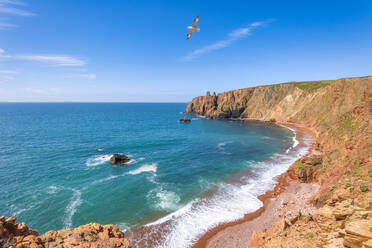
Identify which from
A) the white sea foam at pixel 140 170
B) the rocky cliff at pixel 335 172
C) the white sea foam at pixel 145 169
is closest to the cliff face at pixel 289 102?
the rocky cliff at pixel 335 172

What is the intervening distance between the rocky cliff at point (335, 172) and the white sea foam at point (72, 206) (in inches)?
940

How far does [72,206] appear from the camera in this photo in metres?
27.5

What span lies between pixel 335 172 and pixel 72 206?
41.8 metres

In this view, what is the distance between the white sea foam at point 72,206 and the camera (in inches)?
959

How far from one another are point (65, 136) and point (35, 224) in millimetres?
52972

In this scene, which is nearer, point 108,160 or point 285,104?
point 108,160

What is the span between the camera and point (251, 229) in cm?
2297

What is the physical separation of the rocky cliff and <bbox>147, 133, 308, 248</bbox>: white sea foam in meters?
7.67

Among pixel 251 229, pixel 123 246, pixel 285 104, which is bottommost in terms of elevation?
pixel 251 229

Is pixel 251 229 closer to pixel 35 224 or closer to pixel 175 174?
pixel 175 174

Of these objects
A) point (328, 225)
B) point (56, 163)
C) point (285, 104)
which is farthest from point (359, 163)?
point (285, 104)

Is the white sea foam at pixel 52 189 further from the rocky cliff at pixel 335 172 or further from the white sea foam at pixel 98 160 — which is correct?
the rocky cliff at pixel 335 172

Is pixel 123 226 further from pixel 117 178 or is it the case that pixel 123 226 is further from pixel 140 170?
pixel 140 170

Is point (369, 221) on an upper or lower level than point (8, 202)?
upper
